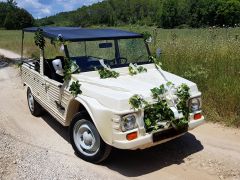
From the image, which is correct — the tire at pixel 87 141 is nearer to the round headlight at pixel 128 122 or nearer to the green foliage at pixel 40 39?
the round headlight at pixel 128 122

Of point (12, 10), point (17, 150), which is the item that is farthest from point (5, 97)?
point (12, 10)

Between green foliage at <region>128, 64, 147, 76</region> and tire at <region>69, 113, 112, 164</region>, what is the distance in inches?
47.3

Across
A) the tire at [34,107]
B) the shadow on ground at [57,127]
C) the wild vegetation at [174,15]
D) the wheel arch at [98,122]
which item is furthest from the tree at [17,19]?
the wheel arch at [98,122]

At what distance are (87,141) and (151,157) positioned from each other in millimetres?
1038

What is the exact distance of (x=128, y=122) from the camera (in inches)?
170

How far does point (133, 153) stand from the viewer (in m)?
5.37

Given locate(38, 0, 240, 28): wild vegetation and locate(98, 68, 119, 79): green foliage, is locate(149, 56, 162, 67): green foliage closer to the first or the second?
locate(98, 68, 119, 79): green foliage

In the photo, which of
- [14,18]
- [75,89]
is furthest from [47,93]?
[14,18]

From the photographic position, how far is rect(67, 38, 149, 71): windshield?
5.49m

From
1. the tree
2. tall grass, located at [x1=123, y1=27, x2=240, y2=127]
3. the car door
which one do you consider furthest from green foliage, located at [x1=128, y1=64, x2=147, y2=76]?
the tree

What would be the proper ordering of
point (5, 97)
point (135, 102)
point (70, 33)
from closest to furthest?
point (135, 102) < point (70, 33) < point (5, 97)

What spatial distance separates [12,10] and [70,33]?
91.9 meters

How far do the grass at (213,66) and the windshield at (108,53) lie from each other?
2.90ft

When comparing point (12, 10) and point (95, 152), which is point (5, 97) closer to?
point (95, 152)
